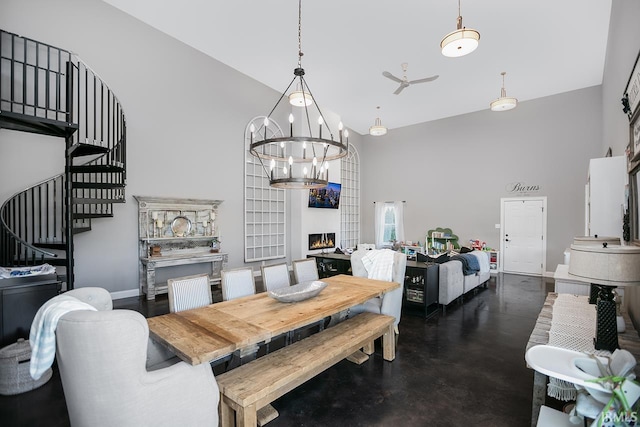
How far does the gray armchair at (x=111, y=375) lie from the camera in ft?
4.38

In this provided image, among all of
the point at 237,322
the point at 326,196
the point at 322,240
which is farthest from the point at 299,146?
the point at 237,322

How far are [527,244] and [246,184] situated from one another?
6888mm

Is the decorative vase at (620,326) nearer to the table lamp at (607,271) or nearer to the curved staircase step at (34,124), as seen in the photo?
the table lamp at (607,271)

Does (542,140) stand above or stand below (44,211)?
above

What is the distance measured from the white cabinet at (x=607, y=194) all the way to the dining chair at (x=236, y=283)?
3.59 m

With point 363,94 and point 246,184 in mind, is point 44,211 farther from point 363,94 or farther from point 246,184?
point 363,94

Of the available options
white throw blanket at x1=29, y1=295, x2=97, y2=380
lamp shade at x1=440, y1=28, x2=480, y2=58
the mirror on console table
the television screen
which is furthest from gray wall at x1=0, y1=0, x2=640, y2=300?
white throw blanket at x1=29, y1=295, x2=97, y2=380

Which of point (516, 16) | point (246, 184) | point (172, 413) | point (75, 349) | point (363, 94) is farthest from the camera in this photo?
point (363, 94)

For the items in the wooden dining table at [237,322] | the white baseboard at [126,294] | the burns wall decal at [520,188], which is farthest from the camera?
the burns wall decal at [520,188]

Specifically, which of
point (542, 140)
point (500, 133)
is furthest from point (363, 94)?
point (542, 140)

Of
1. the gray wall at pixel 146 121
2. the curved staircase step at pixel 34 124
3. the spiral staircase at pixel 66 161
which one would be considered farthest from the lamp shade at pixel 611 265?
the gray wall at pixel 146 121

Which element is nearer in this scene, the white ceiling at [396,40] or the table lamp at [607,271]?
the table lamp at [607,271]

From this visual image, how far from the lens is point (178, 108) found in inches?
225

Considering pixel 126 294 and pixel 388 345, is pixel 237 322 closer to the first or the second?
pixel 388 345
